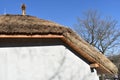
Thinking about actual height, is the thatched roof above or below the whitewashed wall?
above

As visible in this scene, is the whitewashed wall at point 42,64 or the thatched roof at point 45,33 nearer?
the whitewashed wall at point 42,64

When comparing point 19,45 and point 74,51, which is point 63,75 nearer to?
point 74,51

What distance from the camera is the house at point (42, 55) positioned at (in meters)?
11.4

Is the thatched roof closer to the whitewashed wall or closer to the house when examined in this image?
the house

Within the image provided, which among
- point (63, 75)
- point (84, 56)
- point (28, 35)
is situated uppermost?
point (28, 35)

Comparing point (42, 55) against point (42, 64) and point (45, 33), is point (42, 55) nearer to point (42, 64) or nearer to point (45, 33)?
point (42, 64)

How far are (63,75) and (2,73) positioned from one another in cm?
238

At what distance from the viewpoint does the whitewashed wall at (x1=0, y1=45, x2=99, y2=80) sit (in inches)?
449

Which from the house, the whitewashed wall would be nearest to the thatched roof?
the house

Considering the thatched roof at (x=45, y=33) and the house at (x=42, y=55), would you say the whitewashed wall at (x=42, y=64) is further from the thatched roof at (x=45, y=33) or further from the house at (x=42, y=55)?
the thatched roof at (x=45, y=33)

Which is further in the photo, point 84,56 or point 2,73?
point 84,56

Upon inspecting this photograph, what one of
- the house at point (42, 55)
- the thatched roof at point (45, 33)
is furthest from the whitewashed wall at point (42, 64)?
the thatched roof at point (45, 33)

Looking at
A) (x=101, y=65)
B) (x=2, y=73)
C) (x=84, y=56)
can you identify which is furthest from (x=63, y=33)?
(x=2, y=73)

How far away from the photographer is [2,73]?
37.1 feet
